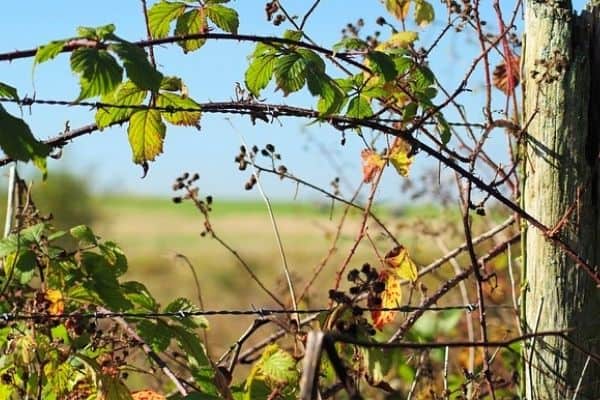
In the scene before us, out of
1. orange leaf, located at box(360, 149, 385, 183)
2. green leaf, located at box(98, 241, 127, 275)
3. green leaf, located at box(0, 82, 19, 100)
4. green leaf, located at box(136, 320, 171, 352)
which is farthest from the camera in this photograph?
orange leaf, located at box(360, 149, 385, 183)

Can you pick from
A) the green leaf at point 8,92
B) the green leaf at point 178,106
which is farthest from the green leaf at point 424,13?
the green leaf at point 8,92

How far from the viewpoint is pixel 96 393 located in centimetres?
169

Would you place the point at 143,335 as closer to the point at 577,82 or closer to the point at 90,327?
the point at 90,327

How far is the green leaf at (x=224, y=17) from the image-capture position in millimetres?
1681

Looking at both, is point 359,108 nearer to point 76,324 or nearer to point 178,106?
point 178,106

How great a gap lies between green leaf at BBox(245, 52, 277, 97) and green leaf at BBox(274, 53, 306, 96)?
0.08 meters

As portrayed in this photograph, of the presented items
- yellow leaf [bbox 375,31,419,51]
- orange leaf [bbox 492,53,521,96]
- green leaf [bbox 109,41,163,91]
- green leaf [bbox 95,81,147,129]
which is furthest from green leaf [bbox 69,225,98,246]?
orange leaf [bbox 492,53,521,96]

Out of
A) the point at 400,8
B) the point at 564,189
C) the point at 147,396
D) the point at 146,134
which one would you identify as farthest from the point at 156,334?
the point at 400,8

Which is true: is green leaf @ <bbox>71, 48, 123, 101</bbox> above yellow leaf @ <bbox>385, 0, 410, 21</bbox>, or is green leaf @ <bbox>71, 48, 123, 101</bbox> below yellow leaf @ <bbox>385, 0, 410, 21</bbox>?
below

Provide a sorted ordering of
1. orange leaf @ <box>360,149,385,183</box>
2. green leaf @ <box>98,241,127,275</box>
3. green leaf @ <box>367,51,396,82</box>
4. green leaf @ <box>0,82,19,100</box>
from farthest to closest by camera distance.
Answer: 1. orange leaf @ <box>360,149,385,183</box>
2. green leaf @ <box>98,241,127,275</box>
3. green leaf @ <box>367,51,396,82</box>
4. green leaf @ <box>0,82,19,100</box>

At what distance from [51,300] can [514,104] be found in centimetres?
94

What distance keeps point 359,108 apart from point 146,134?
0.36 m

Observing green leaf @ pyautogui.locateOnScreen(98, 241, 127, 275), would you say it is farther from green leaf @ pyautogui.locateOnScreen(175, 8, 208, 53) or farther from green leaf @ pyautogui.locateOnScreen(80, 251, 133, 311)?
green leaf @ pyautogui.locateOnScreen(175, 8, 208, 53)

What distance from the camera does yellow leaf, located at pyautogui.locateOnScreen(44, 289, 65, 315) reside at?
178 centimetres
